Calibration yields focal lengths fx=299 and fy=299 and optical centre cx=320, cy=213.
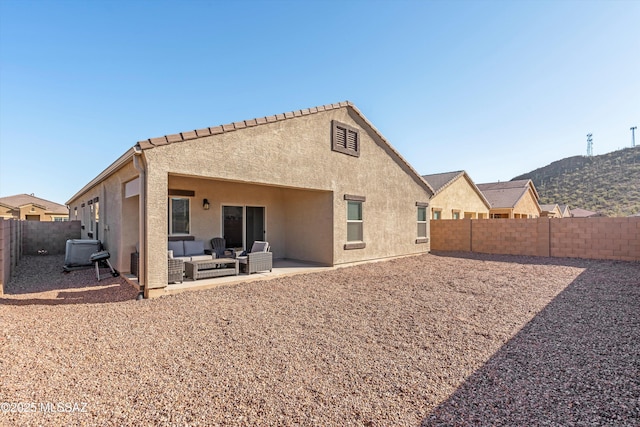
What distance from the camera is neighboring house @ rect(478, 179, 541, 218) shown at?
26.6 meters

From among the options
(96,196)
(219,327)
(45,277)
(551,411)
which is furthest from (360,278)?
(96,196)

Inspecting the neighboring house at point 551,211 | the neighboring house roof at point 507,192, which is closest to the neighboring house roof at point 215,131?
the neighboring house roof at point 507,192

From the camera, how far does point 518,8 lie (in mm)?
9961

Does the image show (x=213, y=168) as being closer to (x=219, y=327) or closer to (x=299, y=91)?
(x=219, y=327)

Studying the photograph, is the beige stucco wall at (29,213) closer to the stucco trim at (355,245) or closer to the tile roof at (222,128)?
the tile roof at (222,128)

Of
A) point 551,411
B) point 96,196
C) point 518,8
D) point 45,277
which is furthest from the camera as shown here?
point 96,196

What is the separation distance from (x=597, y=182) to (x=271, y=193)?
61014 mm

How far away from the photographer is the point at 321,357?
3.93 meters

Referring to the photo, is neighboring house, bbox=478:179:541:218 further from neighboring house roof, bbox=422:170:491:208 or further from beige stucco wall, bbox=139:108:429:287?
beige stucco wall, bbox=139:108:429:287

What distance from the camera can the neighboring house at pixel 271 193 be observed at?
691 centimetres

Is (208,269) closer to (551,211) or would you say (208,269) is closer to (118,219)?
(118,219)

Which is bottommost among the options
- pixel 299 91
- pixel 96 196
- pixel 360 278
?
pixel 360 278

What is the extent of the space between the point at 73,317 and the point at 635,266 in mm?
17016

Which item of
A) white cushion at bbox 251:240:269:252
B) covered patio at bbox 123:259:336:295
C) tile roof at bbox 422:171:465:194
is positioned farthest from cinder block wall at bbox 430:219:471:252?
white cushion at bbox 251:240:269:252
